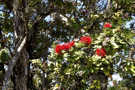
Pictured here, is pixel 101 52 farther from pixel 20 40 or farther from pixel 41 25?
pixel 41 25

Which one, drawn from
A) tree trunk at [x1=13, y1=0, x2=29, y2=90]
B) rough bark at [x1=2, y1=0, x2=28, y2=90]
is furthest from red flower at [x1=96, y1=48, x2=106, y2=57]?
tree trunk at [x1=13, y1=0, x2=29, y2=90]

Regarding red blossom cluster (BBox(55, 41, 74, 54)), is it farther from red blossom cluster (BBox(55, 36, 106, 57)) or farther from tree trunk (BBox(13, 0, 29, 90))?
tree trunk (BBox(13, 0, 29, 90))

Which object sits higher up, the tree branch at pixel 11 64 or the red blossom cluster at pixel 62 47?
the red blossom cluster at pixel 62 47

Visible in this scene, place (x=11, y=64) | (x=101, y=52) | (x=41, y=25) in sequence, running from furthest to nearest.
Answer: (x=41, y=25)
(x=11, y=64)
(x=101, y=52)

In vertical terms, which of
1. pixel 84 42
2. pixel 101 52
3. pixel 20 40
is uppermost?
pixel 84 42

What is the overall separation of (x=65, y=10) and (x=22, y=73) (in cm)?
271

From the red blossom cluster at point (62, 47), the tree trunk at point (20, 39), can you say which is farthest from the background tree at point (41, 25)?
the red blossom cluster at point (62, 47)

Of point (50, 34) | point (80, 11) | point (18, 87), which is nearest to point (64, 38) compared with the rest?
point (50, 34)

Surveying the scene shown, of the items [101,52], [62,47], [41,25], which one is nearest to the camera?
[101,52]

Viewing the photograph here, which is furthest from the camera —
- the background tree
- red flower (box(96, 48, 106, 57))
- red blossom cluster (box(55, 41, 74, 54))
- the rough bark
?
the rough bark

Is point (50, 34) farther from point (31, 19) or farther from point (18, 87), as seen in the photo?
point (18, 87)

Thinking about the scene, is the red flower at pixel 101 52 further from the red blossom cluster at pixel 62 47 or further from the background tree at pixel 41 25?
the background tree at pixel 41 25

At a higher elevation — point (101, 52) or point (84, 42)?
point (84, 42)

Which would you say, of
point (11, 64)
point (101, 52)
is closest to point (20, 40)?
point (11, 64)
